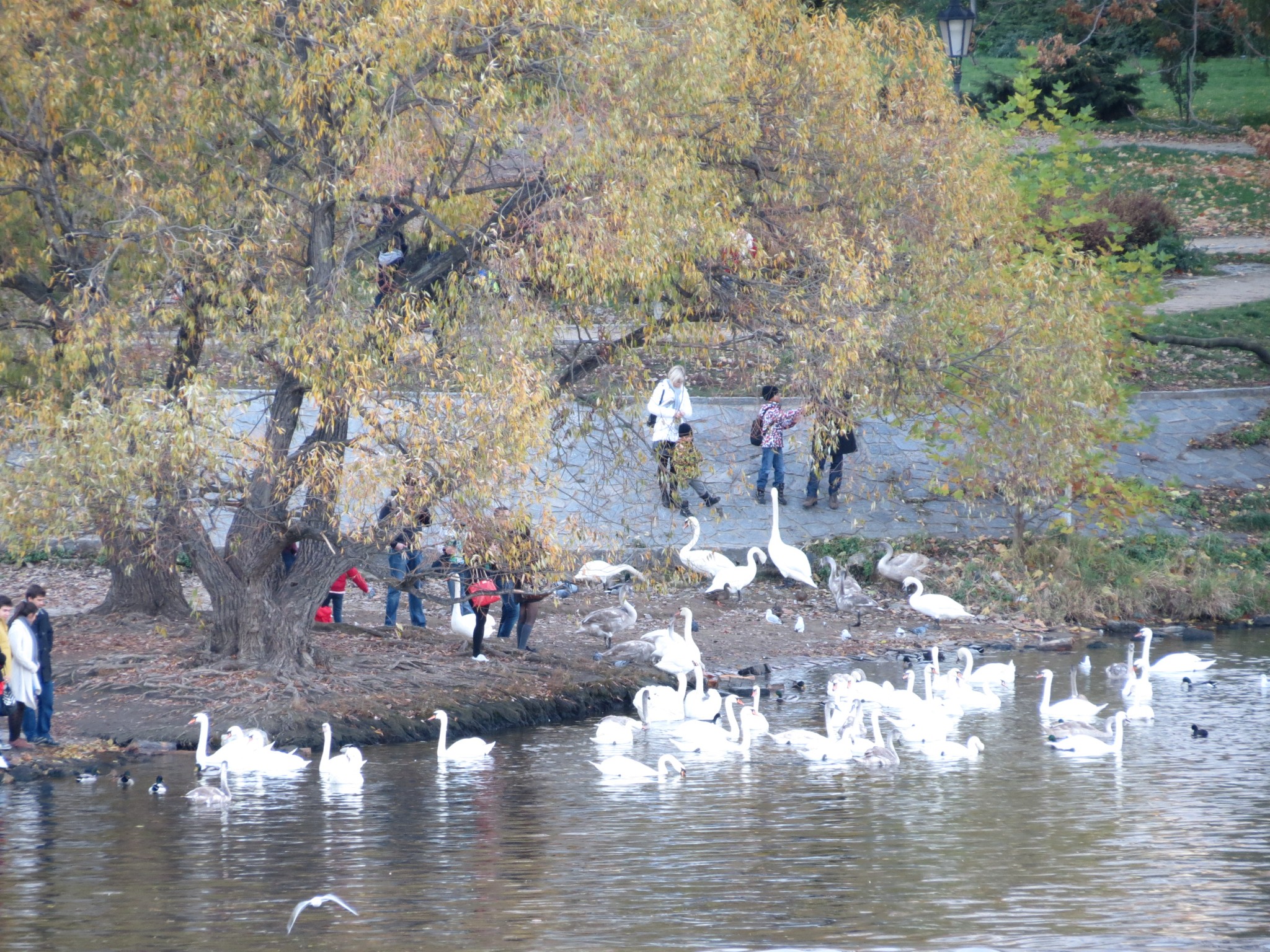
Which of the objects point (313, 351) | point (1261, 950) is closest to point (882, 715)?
point (313, 351)

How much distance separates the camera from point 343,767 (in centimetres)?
1396

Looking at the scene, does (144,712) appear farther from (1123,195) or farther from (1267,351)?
(1123,195)

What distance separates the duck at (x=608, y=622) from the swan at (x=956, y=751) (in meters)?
6.47

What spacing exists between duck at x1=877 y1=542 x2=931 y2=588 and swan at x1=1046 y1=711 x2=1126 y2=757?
8.03 meters

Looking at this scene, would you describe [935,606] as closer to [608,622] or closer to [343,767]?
[608,622]

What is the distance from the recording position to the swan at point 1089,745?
14.8 meters

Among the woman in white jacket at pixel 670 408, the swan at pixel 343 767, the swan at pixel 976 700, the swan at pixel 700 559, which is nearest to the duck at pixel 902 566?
the swan at pixel 700 559

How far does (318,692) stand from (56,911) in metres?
6.33

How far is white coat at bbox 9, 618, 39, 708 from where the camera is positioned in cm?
1484

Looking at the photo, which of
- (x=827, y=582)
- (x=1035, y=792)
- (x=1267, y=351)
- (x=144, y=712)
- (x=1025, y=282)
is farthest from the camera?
(x=1267, y=351)

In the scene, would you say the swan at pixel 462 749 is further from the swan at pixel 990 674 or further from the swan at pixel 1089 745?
the swan at pixel 990 674

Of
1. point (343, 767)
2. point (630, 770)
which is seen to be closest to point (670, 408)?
point (630, 770)

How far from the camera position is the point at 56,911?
1009cm

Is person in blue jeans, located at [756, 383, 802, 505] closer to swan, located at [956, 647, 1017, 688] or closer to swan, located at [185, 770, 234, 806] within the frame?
swan, located at [956, 647, 1017, 688]
